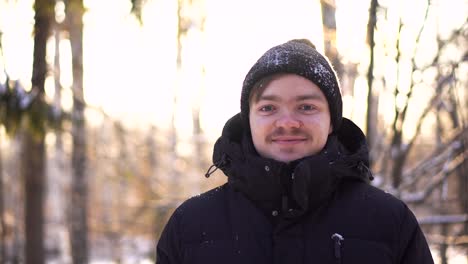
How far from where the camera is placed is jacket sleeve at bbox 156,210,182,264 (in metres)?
2.29

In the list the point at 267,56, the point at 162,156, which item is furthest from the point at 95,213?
the point at 267,56

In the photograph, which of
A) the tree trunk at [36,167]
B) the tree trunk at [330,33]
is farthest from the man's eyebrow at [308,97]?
the tree trunk at [36,167]

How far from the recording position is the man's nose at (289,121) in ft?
7.16

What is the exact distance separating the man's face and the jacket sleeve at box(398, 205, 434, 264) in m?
0.37

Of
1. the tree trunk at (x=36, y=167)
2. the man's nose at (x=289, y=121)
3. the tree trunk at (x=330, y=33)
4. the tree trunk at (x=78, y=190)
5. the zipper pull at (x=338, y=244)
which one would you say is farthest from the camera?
the tree trunk at (x=78, y=190)

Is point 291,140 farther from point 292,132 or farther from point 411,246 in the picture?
point 411,246

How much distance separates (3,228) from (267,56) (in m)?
8.70

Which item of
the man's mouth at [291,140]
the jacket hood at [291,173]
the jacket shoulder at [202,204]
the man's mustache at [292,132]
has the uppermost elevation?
the man's mustache at [292,132]

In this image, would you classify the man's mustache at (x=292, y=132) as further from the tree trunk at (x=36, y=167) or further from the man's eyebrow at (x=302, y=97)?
the tree trunk at (x=36, y=167)

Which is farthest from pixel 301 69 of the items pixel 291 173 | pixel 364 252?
pixel 364 252

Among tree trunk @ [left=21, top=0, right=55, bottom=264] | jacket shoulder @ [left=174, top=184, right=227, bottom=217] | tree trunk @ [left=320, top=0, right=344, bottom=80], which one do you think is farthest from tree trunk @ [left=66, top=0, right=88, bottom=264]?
jacket shoulder @ [left=174, top=184, right=227, bottom=217]

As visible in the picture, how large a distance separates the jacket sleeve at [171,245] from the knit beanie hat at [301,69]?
493 mm

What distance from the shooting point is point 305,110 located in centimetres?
223

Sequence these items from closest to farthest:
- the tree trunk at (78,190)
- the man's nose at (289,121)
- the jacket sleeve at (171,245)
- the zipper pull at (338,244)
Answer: the zipper pull at (338,244)
the man's nose at (289,121)
the jacket sleeve at (171,245)
the tree trunk at (78,190)
